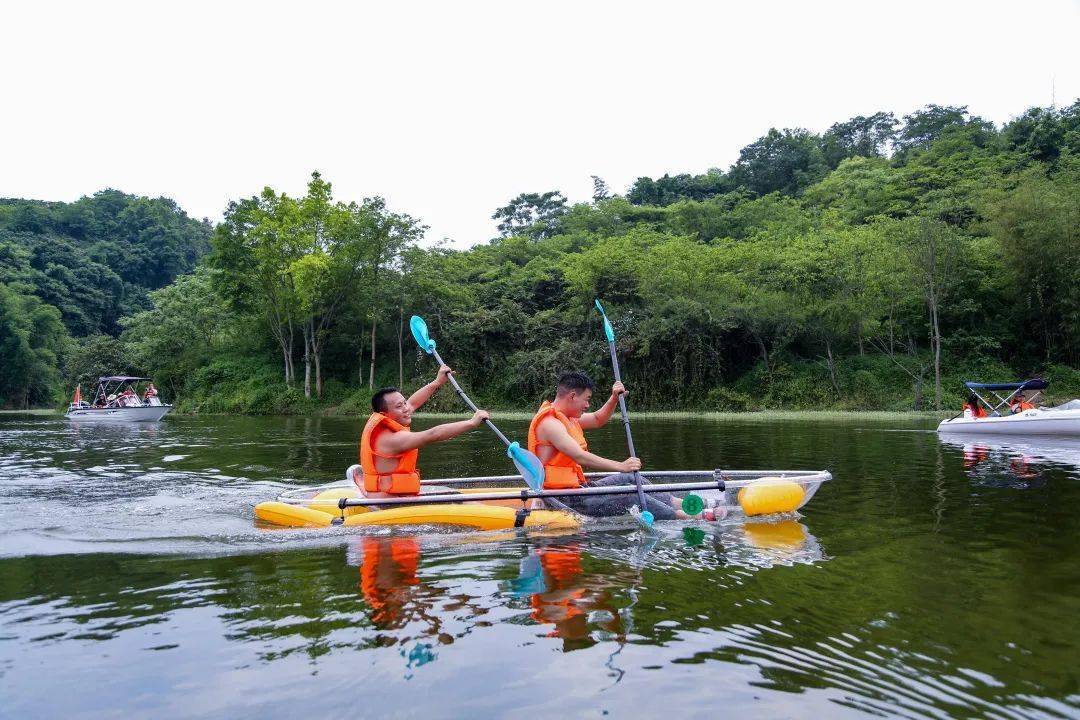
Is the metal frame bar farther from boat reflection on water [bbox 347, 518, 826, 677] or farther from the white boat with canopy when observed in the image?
the white boat with canopy

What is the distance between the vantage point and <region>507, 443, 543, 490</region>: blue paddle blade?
22.2 feet

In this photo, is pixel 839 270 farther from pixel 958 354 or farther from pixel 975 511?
pixel 975 511

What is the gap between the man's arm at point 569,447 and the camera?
264 inches

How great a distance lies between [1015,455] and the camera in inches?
462

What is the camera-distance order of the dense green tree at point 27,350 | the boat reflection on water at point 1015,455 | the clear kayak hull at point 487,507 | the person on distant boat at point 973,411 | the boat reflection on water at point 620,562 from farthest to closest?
the dense green tree at point 27,350 < the person on distant boat at point 973,411 < the boat reflection on water at point 1015,455 < the clear kayak hull at point 487,507 < the boat reflection on water at point 620,562

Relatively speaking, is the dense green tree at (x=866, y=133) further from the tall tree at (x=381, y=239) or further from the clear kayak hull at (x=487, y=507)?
the clear kayak hull at (x=487, y=507)

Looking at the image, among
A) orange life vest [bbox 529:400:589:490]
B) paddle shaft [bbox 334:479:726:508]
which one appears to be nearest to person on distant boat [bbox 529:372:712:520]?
orange life vest [bbox 529:400:589:490]

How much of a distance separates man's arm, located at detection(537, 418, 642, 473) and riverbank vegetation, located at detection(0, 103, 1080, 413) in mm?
20829

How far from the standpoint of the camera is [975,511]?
22.6 ft

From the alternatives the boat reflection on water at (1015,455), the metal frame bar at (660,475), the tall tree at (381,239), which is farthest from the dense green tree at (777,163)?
the metal frame bar at (660,475)

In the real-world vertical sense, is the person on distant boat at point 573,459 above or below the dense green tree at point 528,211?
below

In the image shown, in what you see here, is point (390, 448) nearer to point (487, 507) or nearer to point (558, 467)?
point (487, 507)

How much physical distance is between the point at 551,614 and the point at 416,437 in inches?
111

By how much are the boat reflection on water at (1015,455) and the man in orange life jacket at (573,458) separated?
4.89m
